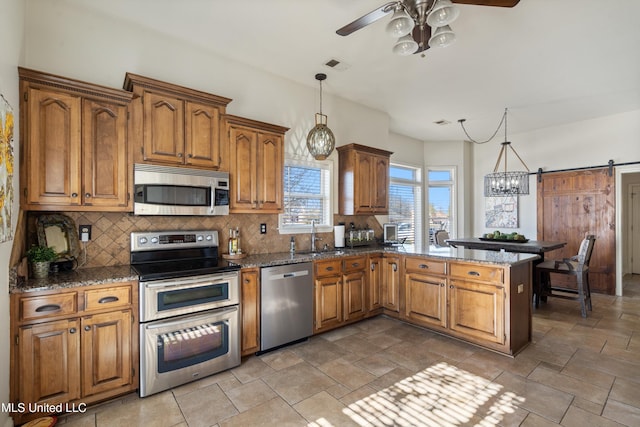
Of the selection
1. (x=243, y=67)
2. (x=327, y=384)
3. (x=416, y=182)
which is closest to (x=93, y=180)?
(x=243, y=67)

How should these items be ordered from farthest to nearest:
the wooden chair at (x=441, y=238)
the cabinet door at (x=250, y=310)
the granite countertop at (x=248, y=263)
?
the wooden chair at (x=441, y=238), the cabinet door at (x=250, y=310), the granite countertop at (x=248, y=263)

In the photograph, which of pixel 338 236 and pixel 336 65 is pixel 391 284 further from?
pixel 336 65

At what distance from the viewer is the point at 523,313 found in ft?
10.4

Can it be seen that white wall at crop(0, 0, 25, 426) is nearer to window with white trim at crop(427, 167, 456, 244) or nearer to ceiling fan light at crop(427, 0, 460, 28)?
ceiling fan light at crop(427, 0, 460, 28)

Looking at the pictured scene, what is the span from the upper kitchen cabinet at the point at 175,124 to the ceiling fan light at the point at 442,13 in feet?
6.49

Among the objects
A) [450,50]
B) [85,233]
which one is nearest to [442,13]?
[450,50]

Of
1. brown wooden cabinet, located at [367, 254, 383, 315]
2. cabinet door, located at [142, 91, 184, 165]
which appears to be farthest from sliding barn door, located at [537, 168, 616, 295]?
cabinet door, located at [142, 91, 184, 165]

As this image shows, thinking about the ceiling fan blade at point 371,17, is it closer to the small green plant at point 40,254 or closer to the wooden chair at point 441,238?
the small green plant at point 40,254

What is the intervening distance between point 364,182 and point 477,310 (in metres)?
2.15

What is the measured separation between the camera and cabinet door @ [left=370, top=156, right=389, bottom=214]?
4531 millimetres

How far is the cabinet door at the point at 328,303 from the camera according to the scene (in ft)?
11.3

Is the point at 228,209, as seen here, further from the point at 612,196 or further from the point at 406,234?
the point at 612,196

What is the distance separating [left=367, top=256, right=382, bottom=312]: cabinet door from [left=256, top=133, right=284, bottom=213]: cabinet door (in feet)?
4.86

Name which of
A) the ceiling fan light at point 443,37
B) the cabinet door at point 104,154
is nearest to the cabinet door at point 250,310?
the cabinet door at point 104,154
